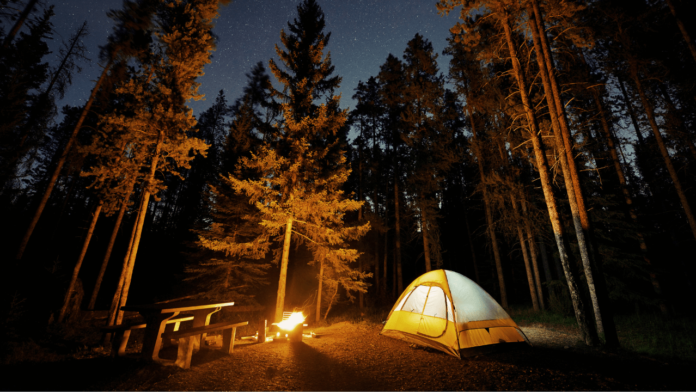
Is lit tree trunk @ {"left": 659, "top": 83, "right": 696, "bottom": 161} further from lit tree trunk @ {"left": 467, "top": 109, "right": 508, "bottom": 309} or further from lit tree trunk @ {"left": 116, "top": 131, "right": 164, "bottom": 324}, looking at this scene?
lit tree trunk @ {"left": 116, "top": 131, "right": 164, "bottom": 324}

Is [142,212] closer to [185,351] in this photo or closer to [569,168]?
[185,351]

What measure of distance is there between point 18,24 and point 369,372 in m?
17.3

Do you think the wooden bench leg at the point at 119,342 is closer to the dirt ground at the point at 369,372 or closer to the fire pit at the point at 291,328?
the dirt ground at the point at 369,372

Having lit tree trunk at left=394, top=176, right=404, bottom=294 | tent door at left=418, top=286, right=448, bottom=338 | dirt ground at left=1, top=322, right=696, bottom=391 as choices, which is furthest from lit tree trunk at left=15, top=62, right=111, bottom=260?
lit tree trunk at left=394, top=176, right=404, bottom=294

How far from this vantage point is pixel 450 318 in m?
6.65

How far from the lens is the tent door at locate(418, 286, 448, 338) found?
6.80 m

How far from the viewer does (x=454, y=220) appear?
2980 cm

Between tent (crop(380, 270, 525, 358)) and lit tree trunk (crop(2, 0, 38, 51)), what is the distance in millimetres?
17402

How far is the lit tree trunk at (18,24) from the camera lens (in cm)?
950

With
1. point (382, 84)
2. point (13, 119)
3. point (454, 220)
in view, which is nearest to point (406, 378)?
point (382, 84)

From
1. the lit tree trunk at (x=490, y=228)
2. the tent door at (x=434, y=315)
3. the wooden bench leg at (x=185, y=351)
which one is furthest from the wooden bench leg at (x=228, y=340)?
the lit tree trunk at (x=490, y=228)

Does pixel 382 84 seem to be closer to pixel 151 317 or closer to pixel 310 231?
pixel 310 231

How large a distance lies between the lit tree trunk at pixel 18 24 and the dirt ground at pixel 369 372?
1226 cm

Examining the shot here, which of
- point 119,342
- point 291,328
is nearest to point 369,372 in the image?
point 291,328
